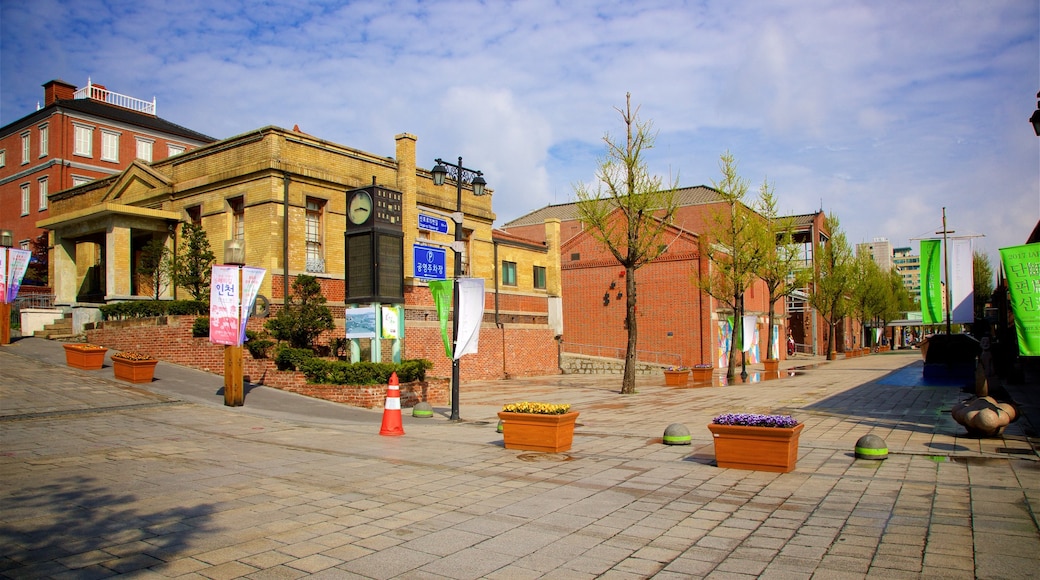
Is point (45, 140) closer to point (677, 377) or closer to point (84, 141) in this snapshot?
point (84, 141)

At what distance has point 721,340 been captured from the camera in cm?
3619

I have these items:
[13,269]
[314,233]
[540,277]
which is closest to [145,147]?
[13,269]

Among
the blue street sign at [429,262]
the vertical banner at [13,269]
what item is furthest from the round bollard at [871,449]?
the vertical banner at [13,269]

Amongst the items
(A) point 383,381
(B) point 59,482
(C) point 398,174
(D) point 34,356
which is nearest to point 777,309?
(C) point 398,174

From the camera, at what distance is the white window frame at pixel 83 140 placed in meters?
39.3

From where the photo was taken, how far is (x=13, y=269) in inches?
806

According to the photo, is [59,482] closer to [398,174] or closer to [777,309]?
[398,174]

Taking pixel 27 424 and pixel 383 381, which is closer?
pixel 27 424

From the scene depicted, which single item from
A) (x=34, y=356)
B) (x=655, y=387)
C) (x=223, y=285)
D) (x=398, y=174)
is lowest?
(x=655, y=387)

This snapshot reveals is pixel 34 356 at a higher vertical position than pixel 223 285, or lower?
lower

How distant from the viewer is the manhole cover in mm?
9566

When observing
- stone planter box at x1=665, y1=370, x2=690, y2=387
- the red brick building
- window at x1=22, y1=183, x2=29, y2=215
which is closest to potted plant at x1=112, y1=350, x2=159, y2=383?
stone planter box at x1=665, y1=370, x2=690, y2=387

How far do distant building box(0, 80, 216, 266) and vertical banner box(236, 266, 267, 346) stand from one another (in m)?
29.9

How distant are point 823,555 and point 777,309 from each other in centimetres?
4933
